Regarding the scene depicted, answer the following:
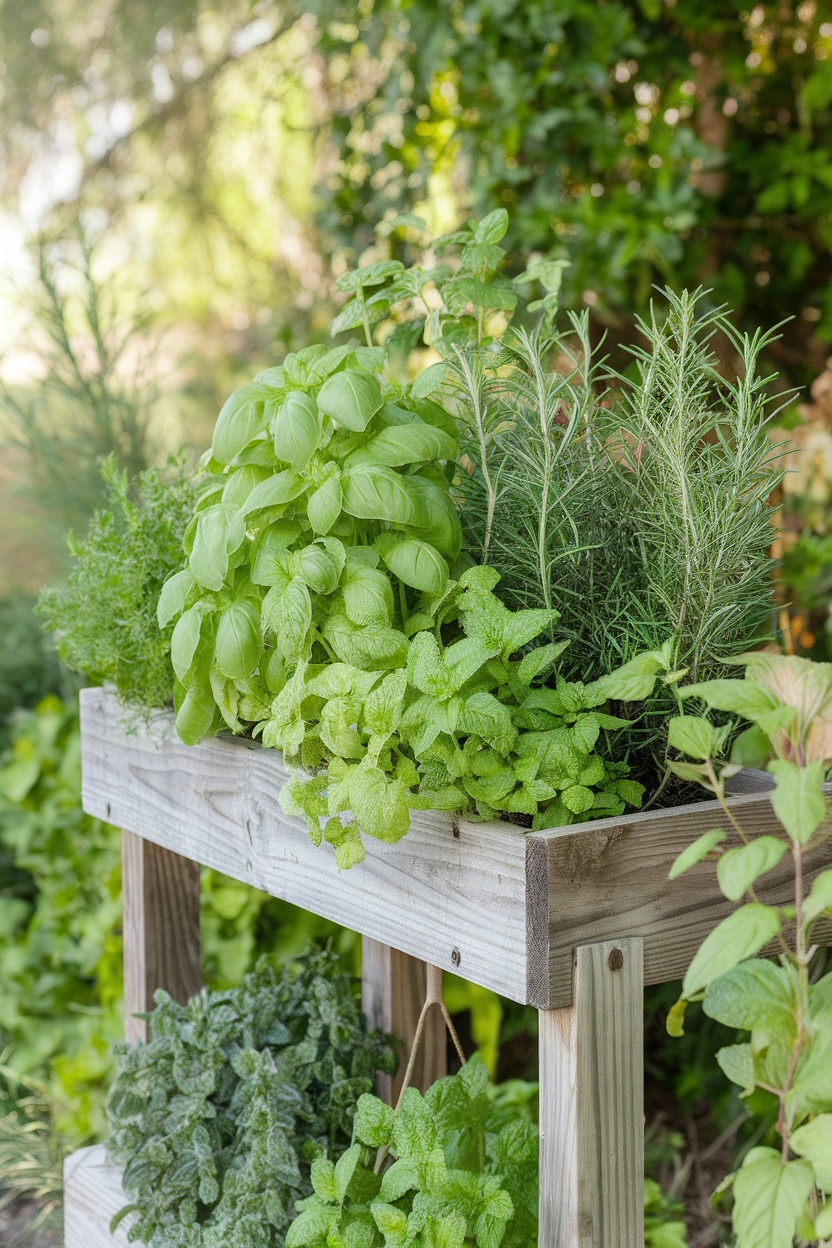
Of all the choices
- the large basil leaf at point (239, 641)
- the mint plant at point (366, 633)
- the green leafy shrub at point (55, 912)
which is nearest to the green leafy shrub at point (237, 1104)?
the mint plant at point (366, 633)

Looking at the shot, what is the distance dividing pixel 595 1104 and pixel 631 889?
13 cm

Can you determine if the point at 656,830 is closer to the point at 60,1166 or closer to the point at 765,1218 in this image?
the point at 765,1218

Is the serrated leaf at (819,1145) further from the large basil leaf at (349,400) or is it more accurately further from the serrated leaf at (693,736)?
the large basil leaf at (349,400)

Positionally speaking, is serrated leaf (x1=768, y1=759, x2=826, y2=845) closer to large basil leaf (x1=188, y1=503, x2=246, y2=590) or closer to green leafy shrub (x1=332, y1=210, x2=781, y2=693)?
green leafy shrub (x1=332, y1=210, x2=781, y2=693)

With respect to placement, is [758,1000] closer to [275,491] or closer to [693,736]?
[693,736]

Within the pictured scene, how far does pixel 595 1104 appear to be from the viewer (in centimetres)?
68

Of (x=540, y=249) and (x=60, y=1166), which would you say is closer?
(x=60, y=1166)

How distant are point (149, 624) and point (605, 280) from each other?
1.24 m

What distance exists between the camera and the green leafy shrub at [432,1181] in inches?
30.1

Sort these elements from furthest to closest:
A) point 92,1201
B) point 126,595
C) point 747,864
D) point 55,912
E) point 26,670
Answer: point 26,670 → point 55,912 → point 92,1201 → point 126,595 → point 747,864

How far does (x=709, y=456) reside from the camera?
0.75m

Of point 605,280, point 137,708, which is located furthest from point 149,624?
point 605,280

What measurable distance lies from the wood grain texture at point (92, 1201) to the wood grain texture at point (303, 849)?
34 cm

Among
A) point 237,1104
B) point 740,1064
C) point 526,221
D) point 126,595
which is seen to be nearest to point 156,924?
point 237,1104
